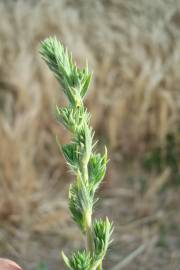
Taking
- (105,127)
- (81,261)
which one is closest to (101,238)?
(81,261)

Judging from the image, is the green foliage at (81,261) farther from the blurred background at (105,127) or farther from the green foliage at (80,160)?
the blurred background at (105,127)

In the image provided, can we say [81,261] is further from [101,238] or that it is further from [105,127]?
[105,127]

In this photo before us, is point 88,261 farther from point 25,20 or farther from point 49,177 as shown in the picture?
point 25,20

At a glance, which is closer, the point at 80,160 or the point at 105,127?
the point at 80,160

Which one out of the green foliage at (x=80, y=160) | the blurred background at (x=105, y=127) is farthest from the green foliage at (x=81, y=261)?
the blurred background at (x=105, y=127)

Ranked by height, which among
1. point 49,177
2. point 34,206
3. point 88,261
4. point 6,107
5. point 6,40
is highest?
point 6,40

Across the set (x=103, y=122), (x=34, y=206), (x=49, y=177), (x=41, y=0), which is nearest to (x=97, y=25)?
(x=41, y=0)

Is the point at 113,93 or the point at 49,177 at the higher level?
the point at 113,93

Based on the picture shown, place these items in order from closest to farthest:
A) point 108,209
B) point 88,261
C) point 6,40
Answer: point 88,261 < point 108,209 < point 6,40
